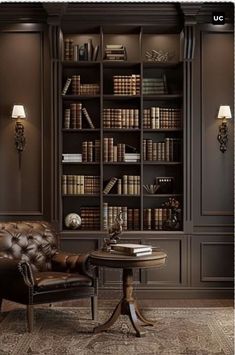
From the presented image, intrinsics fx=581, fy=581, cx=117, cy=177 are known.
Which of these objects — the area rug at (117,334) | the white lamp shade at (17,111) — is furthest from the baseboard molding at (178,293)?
the white lamp shade at (17,111)

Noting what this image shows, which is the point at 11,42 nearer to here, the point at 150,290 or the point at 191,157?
the point at 191,157

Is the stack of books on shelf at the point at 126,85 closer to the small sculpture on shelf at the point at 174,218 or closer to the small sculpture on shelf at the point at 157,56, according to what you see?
the small sculpture on shelf at the point at 157,56

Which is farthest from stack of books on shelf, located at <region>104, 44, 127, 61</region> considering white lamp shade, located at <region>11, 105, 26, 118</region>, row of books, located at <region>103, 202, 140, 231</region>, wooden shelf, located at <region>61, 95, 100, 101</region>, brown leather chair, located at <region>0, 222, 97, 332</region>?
brown leather chair, located at <region>0, 222, 97, 332</region>

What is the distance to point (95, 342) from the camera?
14.9ft

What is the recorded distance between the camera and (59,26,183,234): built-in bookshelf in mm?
6367

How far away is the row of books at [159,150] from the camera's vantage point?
6.41 meters

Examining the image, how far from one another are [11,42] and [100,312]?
10.1 ft

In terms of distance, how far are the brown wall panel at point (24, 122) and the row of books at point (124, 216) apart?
733mm

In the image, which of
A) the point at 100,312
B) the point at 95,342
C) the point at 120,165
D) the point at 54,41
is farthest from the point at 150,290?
the point at 54,41

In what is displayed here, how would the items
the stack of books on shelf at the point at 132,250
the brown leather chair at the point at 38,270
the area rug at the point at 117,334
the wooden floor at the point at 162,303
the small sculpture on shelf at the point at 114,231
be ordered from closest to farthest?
the area rug at the point at 117,334 < the stack of books on shelf at the point at 132,250 < the brown leather chair at the point at 38,270 < the small sculpture on shelf at the point at 114,231 < the wooden floor at the point at 162,303

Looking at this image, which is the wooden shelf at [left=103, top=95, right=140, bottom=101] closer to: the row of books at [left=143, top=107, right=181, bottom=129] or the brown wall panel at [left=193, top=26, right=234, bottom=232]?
the row of books at [left=143, top=107, right=181, bottom=129]

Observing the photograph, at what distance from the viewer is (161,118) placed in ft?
21.2

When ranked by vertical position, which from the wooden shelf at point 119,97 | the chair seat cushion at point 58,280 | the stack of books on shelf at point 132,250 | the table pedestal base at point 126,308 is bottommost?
the table pedestal base at point 126,308

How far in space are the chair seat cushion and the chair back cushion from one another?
0.23m
